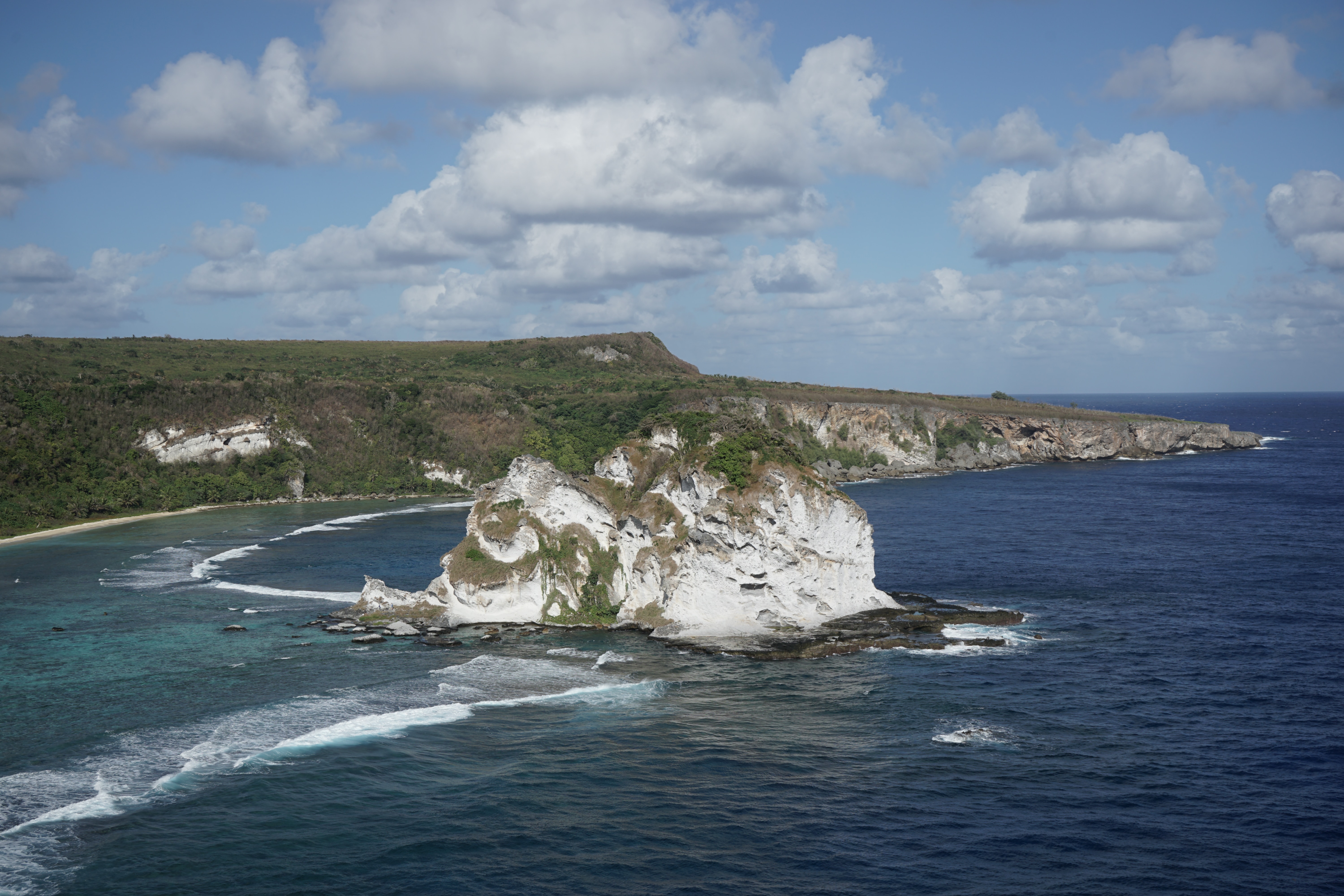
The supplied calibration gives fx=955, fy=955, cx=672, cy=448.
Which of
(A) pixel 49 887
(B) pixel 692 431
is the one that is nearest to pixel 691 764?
(A) pixel 49 887

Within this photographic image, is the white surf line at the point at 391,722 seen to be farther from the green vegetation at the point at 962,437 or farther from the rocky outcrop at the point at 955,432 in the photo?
the green vegetation at the point at 962,437

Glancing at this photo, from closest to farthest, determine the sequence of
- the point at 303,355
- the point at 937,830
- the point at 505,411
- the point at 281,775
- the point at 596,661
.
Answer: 1. the point at 937,830
2. the point at 281,775
3. the point at 596,661
4. the point at 505,411
5. the point at 303,355

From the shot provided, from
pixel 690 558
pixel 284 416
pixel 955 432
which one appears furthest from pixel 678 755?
pixel 955 432

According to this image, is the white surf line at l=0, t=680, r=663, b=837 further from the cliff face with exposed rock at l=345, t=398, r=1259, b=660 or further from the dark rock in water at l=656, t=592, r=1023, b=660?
the cliff face with exposed rock at l=345, t=398, r=1259, b=660

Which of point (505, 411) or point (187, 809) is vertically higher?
point (505, 411)

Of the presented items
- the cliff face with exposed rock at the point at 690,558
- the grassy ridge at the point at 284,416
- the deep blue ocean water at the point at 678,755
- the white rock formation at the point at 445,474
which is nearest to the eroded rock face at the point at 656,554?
the cliff face with exposed rock at the point at 690,558

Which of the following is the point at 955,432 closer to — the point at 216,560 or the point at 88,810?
the point at 216,560

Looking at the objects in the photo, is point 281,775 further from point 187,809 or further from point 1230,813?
point 1230,813
